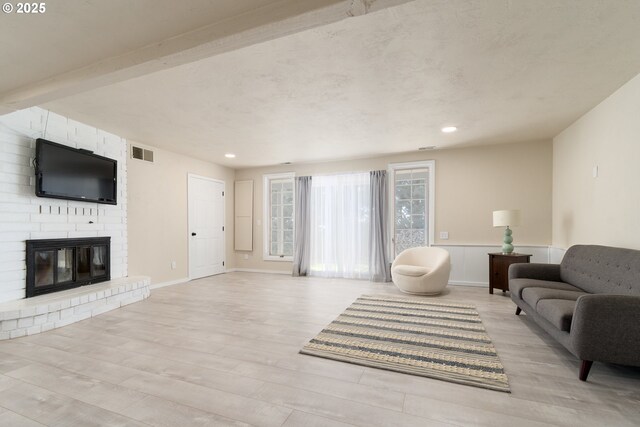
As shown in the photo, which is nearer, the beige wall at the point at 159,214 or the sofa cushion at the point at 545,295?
the sofa cushion at the point at 545,295

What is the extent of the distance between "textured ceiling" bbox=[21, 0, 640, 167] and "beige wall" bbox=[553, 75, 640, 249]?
9.1 inches

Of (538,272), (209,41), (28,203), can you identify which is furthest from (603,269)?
(28,203)

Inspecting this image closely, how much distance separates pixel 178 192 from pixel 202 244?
1266mm

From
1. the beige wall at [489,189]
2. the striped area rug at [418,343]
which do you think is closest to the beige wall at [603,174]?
the beige wall at [489,189]

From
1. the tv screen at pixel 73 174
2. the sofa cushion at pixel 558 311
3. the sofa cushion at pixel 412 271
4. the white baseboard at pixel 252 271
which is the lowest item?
the white baseboard at pixel 252 271

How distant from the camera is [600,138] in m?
3.18

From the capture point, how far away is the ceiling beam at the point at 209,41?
1413 millimetres

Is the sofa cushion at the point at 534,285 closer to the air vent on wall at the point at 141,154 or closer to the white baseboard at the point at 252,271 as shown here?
the white baseboard at the point at 252,271

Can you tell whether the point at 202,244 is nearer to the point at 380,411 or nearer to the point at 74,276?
the point at 74,276

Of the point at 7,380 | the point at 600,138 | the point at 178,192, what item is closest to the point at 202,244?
the point at 178,192

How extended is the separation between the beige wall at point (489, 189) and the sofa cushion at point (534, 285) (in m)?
1.85

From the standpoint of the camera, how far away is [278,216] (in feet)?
22.1

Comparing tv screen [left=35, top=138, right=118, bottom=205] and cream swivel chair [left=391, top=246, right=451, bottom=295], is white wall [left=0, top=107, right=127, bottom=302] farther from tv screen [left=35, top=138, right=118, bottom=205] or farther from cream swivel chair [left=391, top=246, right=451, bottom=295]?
cream swivel chair [left=391, top=246, right=451, bottom=295]

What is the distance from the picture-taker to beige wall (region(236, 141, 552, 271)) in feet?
15.4
